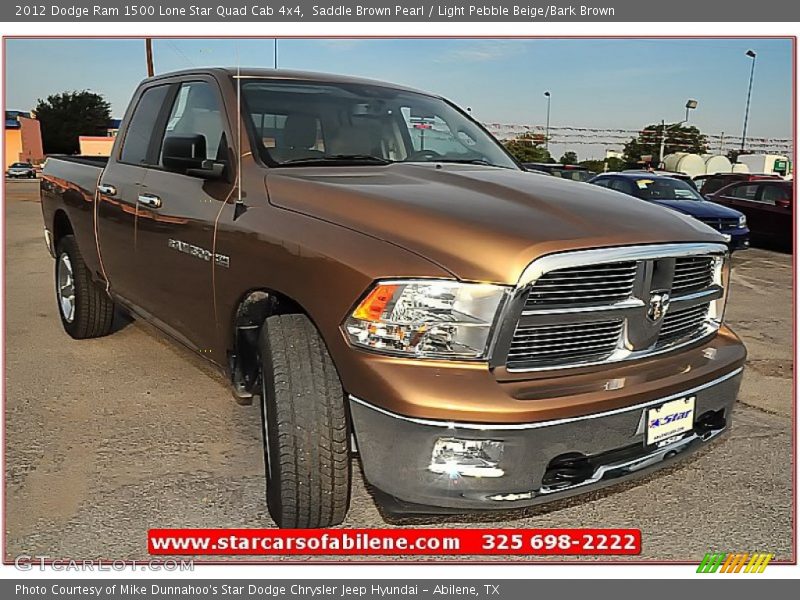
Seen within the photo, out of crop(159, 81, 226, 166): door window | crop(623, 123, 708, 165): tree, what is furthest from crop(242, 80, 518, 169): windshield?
crop(623, 123, 708, 165): tree

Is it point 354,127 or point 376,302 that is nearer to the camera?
point 376,302

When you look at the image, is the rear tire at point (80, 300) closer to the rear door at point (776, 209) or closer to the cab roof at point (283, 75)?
the cab roof at point (283, 75)

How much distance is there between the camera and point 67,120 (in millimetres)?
45156

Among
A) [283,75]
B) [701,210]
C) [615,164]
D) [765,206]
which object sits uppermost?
[283,75]

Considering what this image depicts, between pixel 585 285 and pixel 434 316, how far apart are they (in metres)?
0.54

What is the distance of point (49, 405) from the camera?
174 inches

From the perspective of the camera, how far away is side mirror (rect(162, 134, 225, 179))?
3.46m

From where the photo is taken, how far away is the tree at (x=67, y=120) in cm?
4178

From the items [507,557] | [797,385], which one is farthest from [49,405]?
[797,385]

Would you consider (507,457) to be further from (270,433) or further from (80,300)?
(80,300)

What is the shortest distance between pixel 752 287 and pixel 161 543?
8.64m

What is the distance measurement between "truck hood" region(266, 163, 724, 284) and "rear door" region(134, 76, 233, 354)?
16.9 inches

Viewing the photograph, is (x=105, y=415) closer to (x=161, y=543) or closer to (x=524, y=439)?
(x=161, y=543)

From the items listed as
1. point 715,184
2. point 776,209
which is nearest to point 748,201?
point 776,209
